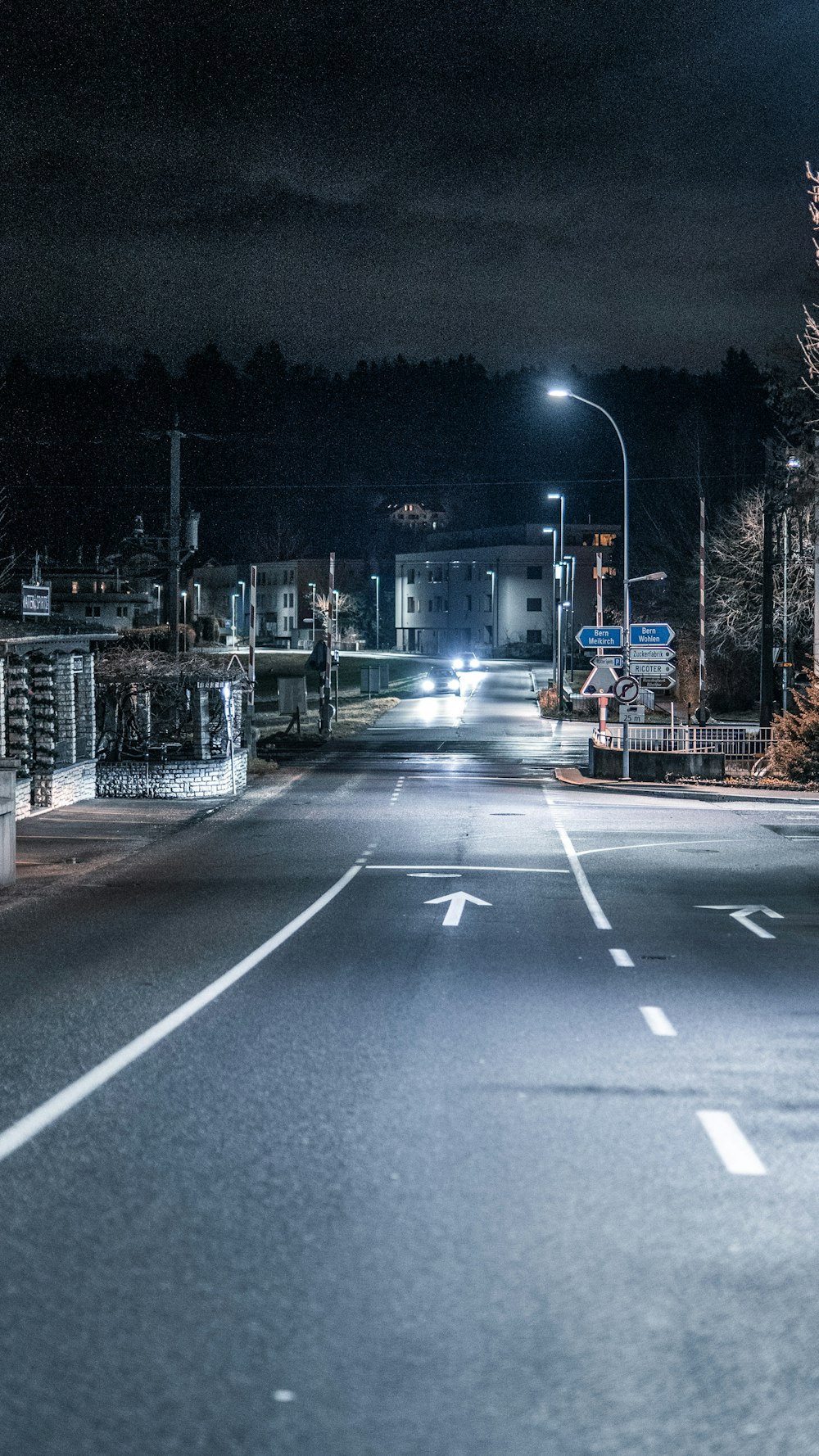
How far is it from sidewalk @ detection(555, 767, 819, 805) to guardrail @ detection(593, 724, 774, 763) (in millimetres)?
1983

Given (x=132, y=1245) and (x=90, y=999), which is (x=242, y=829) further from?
(x=132, y=1245)

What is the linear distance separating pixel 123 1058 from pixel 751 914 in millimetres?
8607

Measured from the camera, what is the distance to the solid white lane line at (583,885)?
49.2 ft

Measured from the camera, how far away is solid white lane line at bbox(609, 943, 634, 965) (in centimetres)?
1238

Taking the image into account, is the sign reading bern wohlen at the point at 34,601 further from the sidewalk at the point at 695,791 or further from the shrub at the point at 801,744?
the shrub at the point at 801,744

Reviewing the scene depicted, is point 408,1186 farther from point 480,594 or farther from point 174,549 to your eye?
point 480,594

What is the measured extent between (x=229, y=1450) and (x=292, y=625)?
149721 mm

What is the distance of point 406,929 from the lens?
14266 mm

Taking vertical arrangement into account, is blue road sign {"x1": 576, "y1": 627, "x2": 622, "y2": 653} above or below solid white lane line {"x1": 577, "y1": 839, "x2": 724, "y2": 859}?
above

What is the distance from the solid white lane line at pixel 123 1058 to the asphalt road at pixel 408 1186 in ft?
0.11

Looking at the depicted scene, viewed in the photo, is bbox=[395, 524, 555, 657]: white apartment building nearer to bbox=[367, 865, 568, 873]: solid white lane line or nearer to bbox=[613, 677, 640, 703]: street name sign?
bbox=[613, 677, 640, 703]: street name sign

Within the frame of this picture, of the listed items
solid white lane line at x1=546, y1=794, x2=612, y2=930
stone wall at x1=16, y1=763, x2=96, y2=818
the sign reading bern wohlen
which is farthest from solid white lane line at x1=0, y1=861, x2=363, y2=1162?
the sign reading bern wohlen

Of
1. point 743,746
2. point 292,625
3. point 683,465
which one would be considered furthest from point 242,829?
point 292,625

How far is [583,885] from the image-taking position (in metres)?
18.1
